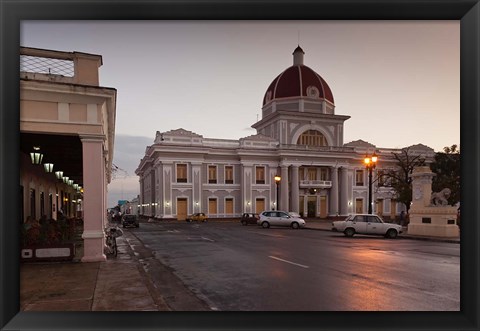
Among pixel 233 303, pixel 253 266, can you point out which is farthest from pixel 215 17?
pixel 253 266

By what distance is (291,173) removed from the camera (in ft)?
167

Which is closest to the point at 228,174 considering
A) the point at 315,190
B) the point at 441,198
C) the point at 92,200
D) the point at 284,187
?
the point at 284,187

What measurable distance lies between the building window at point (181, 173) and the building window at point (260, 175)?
1037cm

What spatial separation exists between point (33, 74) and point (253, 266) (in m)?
8.48

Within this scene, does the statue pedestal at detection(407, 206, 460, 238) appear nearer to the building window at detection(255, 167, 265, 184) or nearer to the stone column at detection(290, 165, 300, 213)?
the stone column at detection(290, 165, 300, 213)

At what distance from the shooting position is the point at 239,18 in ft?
17.4

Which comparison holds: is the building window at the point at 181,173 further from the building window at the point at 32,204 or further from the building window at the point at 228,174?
the building window at the point at 32,204

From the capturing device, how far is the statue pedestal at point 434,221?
19219 millimetres

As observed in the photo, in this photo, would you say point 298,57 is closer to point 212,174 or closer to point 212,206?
point 212,174

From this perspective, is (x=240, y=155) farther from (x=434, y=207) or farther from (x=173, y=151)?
(x=434, y=207)

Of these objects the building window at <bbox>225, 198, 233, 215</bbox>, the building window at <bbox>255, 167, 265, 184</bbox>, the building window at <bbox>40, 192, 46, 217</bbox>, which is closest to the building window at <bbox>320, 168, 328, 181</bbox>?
the building window at <bbox>255, 167, 265, 184</bbox>

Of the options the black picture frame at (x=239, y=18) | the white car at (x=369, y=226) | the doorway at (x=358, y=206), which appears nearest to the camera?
the black picture frame at (x=239, y=18)

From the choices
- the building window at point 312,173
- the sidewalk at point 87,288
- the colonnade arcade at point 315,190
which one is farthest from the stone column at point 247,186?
the sidewalk at point 87,288

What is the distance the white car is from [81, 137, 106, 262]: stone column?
48.8ft
